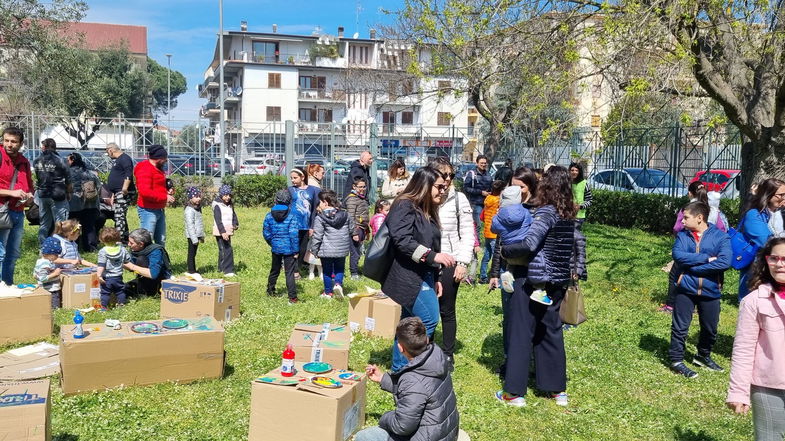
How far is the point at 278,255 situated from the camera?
27.2 ft

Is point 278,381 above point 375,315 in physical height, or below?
above

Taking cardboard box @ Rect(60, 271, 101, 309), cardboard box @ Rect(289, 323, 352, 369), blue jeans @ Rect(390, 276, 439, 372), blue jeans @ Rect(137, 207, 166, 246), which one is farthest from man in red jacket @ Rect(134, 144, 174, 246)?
blue jeans @ Rect(390, 276, 439, 372)

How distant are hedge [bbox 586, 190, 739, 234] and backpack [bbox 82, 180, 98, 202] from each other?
38.3 feet

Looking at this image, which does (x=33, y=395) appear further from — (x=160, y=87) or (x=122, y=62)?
(x=160, y=87)

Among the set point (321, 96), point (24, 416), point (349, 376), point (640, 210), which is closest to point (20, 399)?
point (24, 416)

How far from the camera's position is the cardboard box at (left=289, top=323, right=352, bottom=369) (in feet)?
17.3

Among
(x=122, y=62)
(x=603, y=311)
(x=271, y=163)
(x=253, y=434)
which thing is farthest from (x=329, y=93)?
(x=253, y=434)

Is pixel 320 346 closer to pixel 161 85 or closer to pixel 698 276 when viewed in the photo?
pixel 698 276

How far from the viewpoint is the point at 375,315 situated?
673cm

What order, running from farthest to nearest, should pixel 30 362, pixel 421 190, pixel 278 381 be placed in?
pixel 30 362
pixel 421 190
pixel 278 381

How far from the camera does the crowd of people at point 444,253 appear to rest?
3.66m

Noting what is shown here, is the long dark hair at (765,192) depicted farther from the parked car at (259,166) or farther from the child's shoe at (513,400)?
the parked car at (259,166)

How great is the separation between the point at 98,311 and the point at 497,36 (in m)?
7.48

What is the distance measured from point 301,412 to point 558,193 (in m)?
2.49
